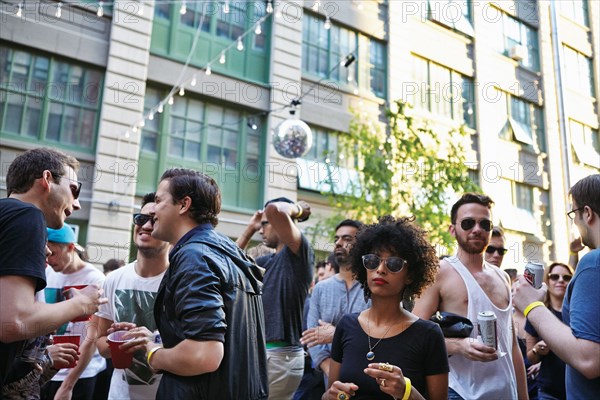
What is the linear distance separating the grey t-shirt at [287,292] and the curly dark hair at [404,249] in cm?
100

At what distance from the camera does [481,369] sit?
3.68 metres

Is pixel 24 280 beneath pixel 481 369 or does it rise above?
above

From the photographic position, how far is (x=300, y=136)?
33.4 feet

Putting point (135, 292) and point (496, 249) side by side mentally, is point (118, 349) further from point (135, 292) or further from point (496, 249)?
point (496, 249)

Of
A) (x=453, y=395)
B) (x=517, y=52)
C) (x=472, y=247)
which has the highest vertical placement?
(x=517, y=52)

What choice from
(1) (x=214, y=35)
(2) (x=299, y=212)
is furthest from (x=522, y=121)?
(2) (x=299, y=212)

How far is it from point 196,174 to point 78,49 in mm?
11057

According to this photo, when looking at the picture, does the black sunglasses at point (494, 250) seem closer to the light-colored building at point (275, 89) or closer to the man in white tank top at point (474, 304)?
the man in white tank top at point (474, 304)

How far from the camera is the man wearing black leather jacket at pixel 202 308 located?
2301 millimetres

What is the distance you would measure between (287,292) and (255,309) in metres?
1.67

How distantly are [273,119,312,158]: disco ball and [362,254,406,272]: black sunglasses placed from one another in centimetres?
714

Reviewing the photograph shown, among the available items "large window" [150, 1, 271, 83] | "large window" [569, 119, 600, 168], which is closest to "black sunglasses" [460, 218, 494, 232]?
"large window" [150, 1, 271, 83]

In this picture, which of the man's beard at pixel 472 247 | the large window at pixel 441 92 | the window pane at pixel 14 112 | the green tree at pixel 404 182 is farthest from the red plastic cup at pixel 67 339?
the large window at pixel 441 92

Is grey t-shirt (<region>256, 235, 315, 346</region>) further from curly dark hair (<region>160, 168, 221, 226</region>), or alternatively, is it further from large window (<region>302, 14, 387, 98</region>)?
large window (<region>302, 14, 387, 98</region>)
